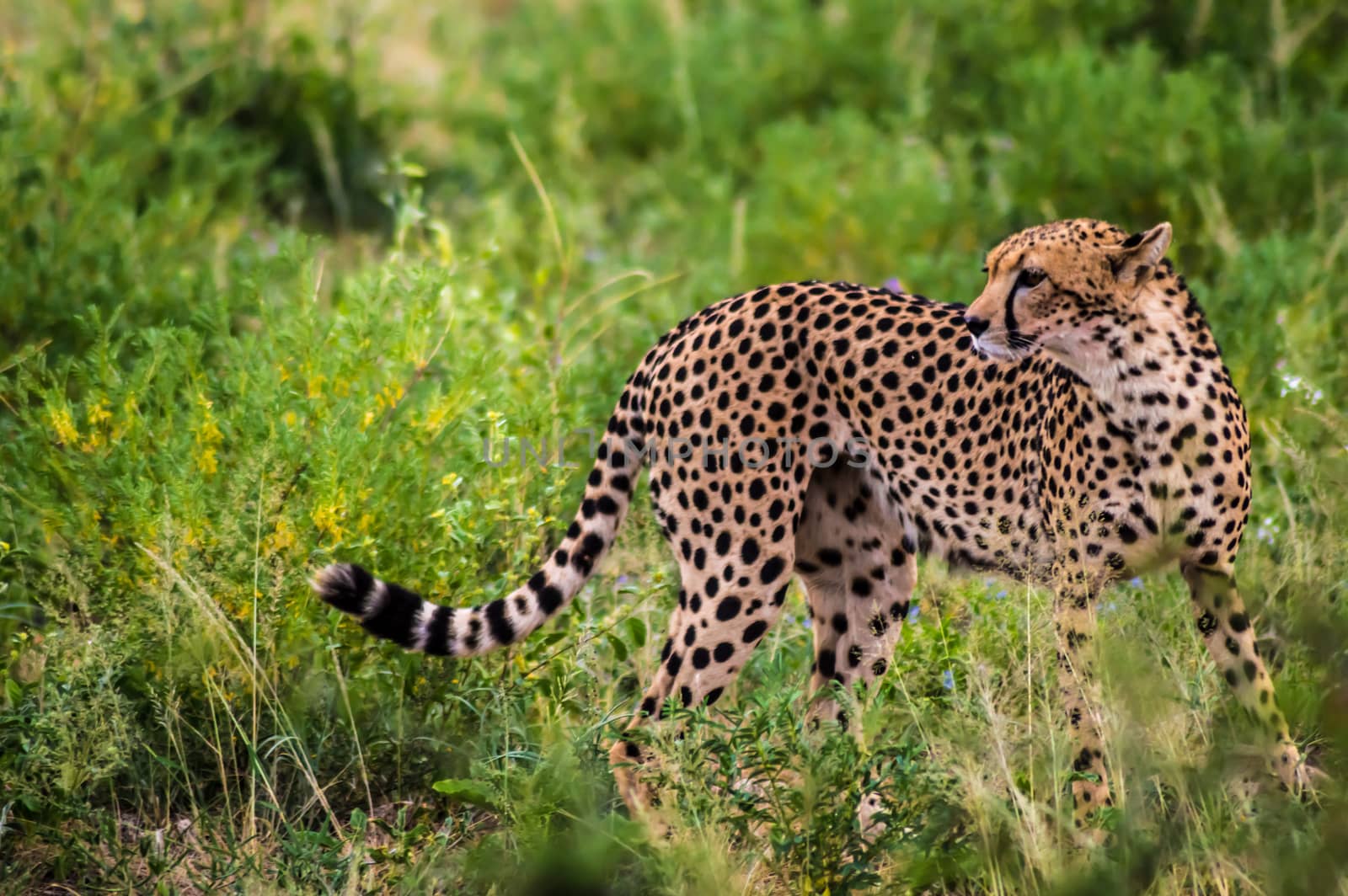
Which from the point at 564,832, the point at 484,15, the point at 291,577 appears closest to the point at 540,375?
the point at 291,577

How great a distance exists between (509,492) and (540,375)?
855mm

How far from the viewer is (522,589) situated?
3.41 metres

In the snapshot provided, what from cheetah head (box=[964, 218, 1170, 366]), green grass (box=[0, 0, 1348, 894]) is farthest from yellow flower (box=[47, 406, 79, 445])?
cheetah head (box=[964, 218, 1170, 366])

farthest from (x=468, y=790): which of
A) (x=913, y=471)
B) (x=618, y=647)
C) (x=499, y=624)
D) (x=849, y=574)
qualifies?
(x=913, y=471)

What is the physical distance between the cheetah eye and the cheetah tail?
2.93 feet

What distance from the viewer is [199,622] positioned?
336 centimetres

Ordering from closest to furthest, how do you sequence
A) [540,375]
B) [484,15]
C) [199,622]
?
[199,622]
[540,375]
[484,15]

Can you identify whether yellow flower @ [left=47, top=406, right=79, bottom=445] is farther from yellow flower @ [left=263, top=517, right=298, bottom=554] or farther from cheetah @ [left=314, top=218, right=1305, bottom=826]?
cheetah @ [left=314, top=218, right=1305, bottom=826]

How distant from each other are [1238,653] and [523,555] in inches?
59.4

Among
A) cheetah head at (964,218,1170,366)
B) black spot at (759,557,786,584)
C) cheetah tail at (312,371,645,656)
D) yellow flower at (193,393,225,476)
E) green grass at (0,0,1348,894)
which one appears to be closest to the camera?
green grass at (0,0,1348,894)

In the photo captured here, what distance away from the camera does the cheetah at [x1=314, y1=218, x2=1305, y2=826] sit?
3.21 m

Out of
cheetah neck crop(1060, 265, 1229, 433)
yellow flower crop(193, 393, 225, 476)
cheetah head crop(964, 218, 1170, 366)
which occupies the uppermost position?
cheetah head crop(964, 218, 1170, 366)

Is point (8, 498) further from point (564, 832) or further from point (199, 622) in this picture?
point (564, 832)

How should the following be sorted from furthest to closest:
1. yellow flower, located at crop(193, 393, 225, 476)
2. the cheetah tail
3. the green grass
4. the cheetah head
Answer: yellow flower, located at crop(193, 393, 225, 476), the cheetah head, the cheetah tail, the green grass
